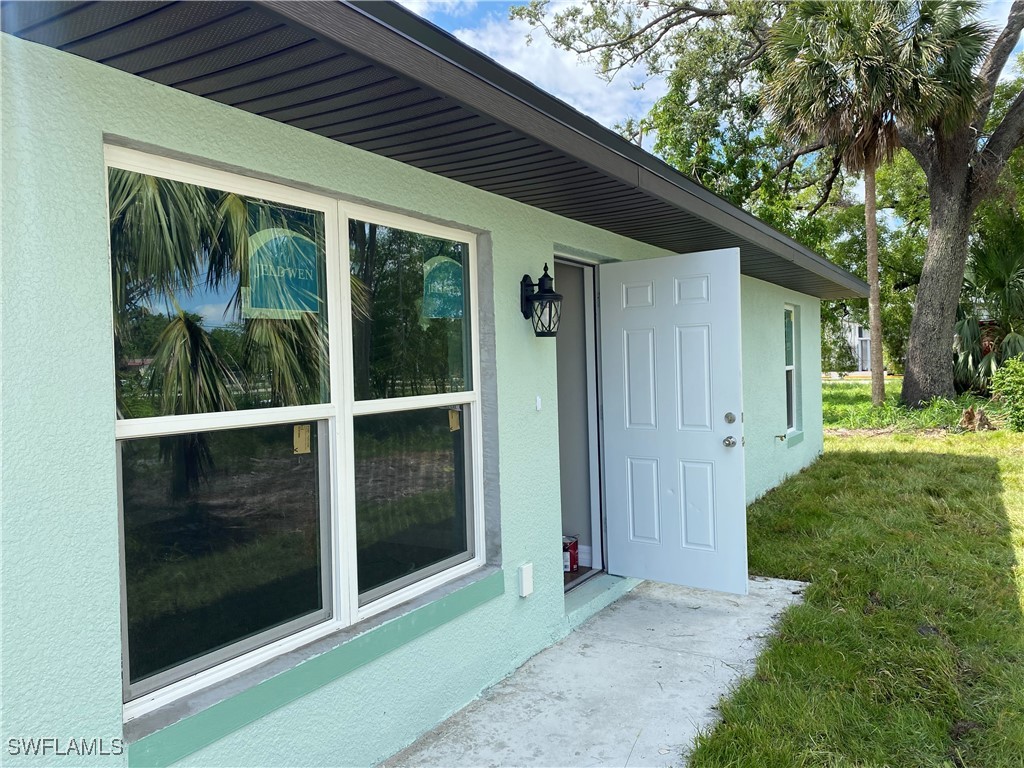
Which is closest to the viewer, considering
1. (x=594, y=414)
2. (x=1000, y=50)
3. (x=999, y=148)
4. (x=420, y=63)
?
(x=420, y=63)

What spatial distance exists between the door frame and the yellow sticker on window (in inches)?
110

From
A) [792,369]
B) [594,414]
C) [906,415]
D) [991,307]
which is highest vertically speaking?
[991,307]

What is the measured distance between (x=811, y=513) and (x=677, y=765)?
448 centimetres

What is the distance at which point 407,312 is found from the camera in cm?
316

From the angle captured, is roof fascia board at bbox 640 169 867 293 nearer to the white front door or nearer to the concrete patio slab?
the white front door

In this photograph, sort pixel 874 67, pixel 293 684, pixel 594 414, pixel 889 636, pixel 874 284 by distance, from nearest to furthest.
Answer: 1. pixel 293 684
2. pixel 889 636
3. pixel 594 414
4. pixel 874 67
5. pixel 874 284

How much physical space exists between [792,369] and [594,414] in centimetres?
506

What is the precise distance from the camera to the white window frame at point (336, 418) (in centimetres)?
215

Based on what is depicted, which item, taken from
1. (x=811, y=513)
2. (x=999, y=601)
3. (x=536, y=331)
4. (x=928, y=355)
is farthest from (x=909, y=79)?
(x=536, y=331)

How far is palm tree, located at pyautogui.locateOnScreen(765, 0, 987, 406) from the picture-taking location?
11266 mm

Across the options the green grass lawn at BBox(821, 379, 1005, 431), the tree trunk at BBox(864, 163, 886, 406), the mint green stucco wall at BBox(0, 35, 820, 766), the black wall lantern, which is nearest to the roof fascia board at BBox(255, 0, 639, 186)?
the mint green stucco wall at BBox(0, 35, 820, 766)

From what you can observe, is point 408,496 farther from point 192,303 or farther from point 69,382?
point 69,382

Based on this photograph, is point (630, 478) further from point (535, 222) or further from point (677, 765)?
point (677, 765)

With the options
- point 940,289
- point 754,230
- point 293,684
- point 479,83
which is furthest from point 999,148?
point 293,684
